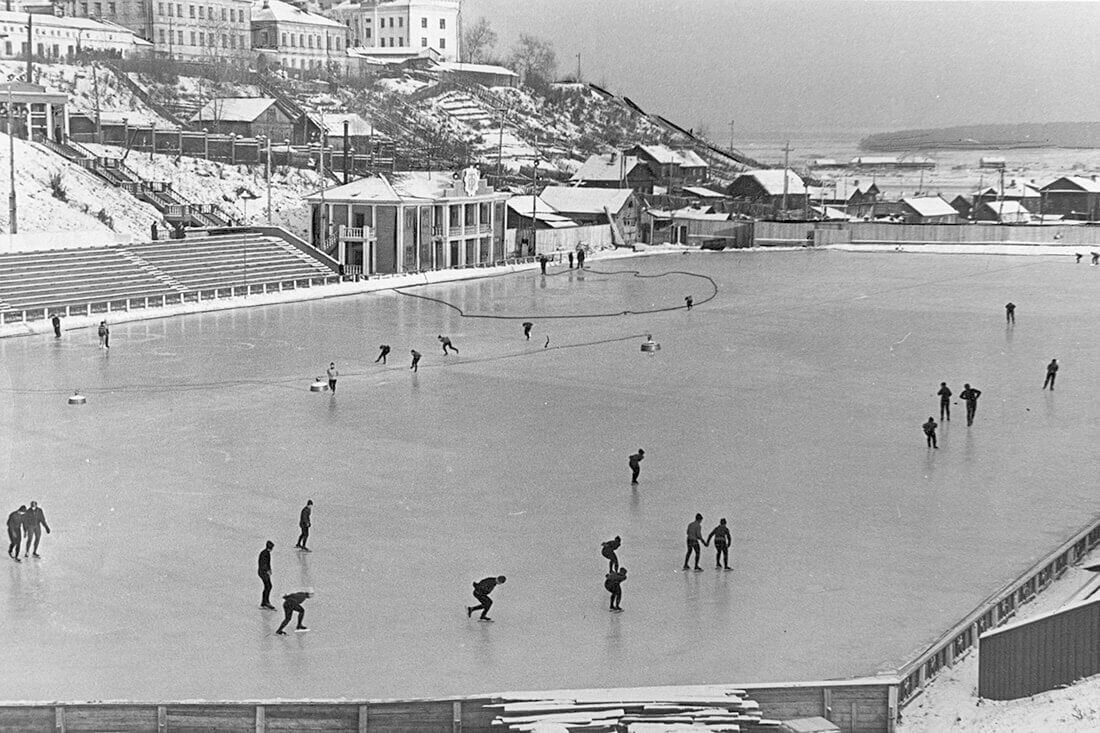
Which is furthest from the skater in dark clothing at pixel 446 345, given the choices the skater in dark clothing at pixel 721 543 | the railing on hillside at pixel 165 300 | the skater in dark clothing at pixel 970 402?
the skater in dark clothing at pixel 721 543

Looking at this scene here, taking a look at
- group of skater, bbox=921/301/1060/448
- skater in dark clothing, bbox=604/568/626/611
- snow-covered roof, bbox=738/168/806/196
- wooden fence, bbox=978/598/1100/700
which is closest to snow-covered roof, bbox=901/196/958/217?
snow-covered roof, bbox=738/168/806/196

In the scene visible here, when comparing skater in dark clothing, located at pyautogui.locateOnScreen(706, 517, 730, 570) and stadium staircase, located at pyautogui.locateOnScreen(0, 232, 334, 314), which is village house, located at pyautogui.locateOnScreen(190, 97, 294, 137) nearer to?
stadium staircase, located at pyautogui.locateOnScreen(0, 232, 334, 314)

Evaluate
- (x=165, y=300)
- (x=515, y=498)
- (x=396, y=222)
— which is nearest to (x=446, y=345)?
(x=165, y=300)

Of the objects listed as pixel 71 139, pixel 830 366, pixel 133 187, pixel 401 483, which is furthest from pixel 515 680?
pixel 71 139

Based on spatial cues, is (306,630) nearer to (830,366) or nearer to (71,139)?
(830,366)

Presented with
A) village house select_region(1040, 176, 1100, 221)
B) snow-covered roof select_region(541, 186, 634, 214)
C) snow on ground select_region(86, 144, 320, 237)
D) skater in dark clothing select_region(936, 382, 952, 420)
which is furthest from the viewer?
village house select_region(1040, 176, 1100, 221)

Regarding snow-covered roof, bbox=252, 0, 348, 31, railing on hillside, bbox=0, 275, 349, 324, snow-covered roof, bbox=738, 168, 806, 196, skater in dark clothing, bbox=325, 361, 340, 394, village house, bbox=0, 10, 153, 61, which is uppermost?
snow-covered roof, bbox=252, 0, 348, 31

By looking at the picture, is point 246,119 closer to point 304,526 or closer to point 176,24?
point 176,24
